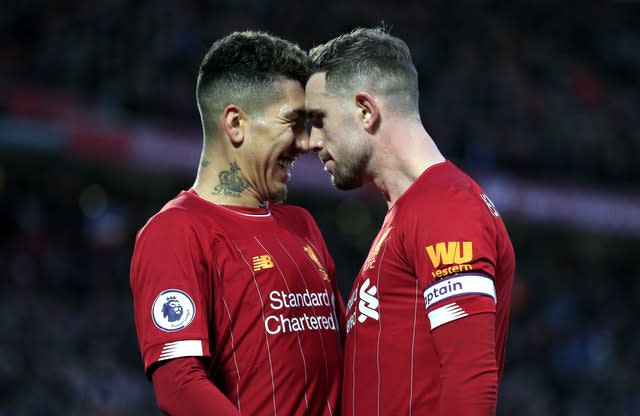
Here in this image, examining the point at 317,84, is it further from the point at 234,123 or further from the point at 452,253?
the point at 452,253

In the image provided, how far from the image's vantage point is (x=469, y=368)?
2.73m

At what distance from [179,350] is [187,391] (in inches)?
5.2

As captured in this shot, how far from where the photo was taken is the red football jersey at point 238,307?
3.01 meters

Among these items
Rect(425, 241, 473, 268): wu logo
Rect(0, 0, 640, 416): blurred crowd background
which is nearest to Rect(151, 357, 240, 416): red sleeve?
Rect(425, 241, 473, 268): wu logo

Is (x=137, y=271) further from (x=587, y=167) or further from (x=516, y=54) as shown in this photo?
(x=516, y=54)

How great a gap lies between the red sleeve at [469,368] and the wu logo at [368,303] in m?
0.36

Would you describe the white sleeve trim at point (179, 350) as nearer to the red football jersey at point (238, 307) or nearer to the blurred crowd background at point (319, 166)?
the red football jersey at point (238, 307)

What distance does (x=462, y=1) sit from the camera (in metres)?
17.3

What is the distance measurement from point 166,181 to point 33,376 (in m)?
4.57

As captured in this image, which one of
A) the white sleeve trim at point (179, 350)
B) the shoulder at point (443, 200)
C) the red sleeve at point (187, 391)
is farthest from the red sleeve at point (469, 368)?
the white sleeve trim at point (179, 350)

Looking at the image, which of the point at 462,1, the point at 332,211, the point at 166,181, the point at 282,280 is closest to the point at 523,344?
the point at 332,211

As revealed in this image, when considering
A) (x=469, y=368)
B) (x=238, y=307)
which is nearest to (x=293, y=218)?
(x=238, y=307)

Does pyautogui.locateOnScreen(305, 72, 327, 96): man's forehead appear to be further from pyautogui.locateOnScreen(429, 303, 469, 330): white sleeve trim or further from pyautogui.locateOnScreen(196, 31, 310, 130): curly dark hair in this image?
pyautogui.locateOnScreen(429, 303, 469, 330): white sleeve trim

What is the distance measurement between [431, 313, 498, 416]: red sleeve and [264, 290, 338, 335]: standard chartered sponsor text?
666 millimetres
